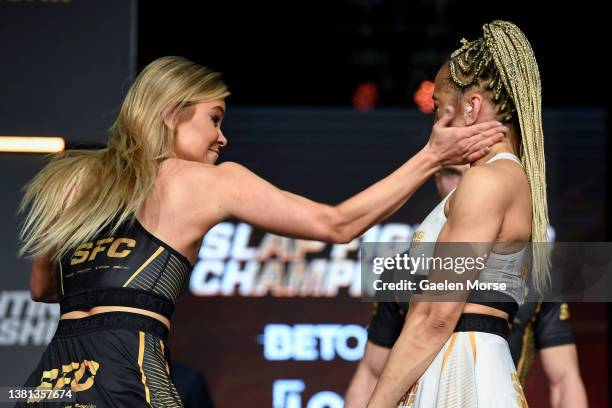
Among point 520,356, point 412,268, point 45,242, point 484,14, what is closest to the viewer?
point 45,242

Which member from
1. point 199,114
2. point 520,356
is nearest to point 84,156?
point 199,114

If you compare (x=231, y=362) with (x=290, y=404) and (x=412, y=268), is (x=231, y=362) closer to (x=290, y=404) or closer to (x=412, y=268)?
(x=290, y=404)

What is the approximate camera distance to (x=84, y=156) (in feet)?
8.98

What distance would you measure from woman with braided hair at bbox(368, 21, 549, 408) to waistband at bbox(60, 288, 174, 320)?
1.93ft

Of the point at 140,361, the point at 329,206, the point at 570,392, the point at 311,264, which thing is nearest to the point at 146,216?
the point at 140,361

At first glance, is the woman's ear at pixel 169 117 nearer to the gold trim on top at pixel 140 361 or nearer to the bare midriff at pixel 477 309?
the gold trim on top at pixel 140 361

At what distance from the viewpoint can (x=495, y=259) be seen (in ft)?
8.55

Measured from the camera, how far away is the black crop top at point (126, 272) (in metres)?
2.57

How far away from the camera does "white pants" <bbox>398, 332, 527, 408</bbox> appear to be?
8.30 ft

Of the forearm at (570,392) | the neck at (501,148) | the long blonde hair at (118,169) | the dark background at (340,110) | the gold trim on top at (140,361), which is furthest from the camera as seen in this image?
the dark background at (340,110)

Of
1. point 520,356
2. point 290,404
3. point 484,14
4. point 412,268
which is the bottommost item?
point 290,404

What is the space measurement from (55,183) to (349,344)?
306 centimetres

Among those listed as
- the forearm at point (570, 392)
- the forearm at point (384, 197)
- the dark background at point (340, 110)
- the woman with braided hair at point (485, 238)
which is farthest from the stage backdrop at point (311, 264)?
the woman with braided hair at point (485, 238)

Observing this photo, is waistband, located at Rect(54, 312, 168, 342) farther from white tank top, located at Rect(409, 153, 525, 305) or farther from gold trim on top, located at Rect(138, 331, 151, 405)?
white tank top, located at Rect(409, 153, 525, 305)
